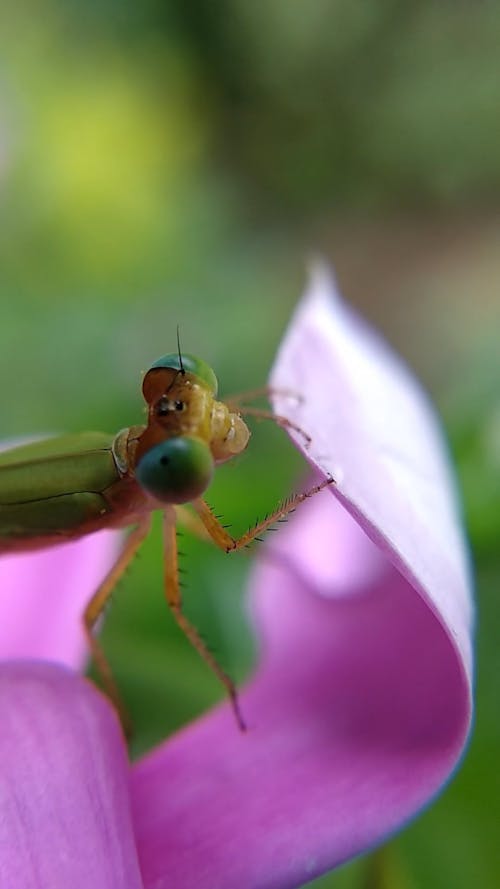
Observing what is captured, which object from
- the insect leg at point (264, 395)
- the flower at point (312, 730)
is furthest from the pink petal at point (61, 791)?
the insect leg at point (264, 395)

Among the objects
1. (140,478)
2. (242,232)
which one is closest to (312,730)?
(140,478)

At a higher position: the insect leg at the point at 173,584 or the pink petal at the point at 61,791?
the pink petal at the point at 61,791

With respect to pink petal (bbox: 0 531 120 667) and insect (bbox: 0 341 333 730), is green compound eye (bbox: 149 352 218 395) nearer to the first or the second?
insect (bbox: 0 341 333 730)

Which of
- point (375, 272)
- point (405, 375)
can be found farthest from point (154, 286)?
point (375, 272)

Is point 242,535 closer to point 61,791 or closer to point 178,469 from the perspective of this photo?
point 178,469

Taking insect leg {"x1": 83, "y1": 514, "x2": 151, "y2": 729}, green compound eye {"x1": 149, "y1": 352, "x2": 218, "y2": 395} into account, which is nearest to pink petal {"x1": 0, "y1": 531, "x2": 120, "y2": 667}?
insect leg {"x1": 83, "y1": 514, "x2": 151, "y2": 729}

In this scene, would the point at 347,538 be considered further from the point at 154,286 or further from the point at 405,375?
the point at 154,286

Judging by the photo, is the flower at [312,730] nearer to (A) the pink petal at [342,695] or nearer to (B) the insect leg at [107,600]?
(A) the pink petal at [342,695]

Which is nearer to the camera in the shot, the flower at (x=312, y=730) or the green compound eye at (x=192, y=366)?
the flower at (x=312, y=730)
